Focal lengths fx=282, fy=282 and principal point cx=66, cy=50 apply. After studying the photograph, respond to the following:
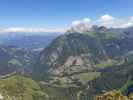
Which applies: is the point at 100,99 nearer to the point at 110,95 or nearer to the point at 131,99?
the point at 110,95

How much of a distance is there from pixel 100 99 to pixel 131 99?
17139 mm

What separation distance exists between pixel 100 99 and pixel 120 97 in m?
9.35

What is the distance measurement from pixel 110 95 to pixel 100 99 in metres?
5.33

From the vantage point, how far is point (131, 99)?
130875mm

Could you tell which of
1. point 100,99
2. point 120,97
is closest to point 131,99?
point 120,97

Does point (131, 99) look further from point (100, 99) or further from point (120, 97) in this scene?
point (100, 99)

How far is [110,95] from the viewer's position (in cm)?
12538

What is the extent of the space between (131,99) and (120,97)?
8.57 meters

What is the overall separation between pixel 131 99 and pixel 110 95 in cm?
1227

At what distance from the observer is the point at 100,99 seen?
123 m

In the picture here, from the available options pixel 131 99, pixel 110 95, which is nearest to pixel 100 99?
pixel 110 95
